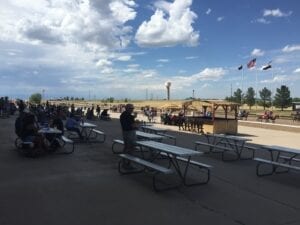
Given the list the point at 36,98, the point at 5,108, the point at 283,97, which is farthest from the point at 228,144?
the point at 283,97

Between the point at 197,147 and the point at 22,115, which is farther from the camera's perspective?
the point at 197,147

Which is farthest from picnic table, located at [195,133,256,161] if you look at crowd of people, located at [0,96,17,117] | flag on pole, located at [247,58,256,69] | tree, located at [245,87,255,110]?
tree, located at [245,87,255,110]

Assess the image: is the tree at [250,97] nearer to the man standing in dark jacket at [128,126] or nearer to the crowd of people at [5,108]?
the crowd of people at [5,108]

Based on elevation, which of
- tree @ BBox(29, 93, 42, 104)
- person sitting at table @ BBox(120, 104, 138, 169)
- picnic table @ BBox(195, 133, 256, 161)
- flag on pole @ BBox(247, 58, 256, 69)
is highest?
flag on pole @ BBox(247, 58, 256, 69)

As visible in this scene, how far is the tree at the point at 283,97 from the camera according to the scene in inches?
3974

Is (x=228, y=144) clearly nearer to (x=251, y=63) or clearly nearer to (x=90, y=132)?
(x=90, y=132)

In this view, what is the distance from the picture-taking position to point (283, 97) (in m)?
102

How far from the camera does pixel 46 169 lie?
955 cm

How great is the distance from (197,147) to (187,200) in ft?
25.5

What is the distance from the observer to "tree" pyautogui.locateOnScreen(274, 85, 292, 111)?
101 meters

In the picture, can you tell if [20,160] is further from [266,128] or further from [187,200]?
[266,128]

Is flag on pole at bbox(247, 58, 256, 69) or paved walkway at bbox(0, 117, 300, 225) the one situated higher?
flag on pole at bbox(247, 58, 256, 69)

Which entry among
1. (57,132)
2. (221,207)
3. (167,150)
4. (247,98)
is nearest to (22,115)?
(57,132)

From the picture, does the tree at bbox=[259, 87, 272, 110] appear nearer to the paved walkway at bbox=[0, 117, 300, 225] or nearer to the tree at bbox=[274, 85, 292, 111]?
the tree at bbox=[274, 85, 292, 111]
